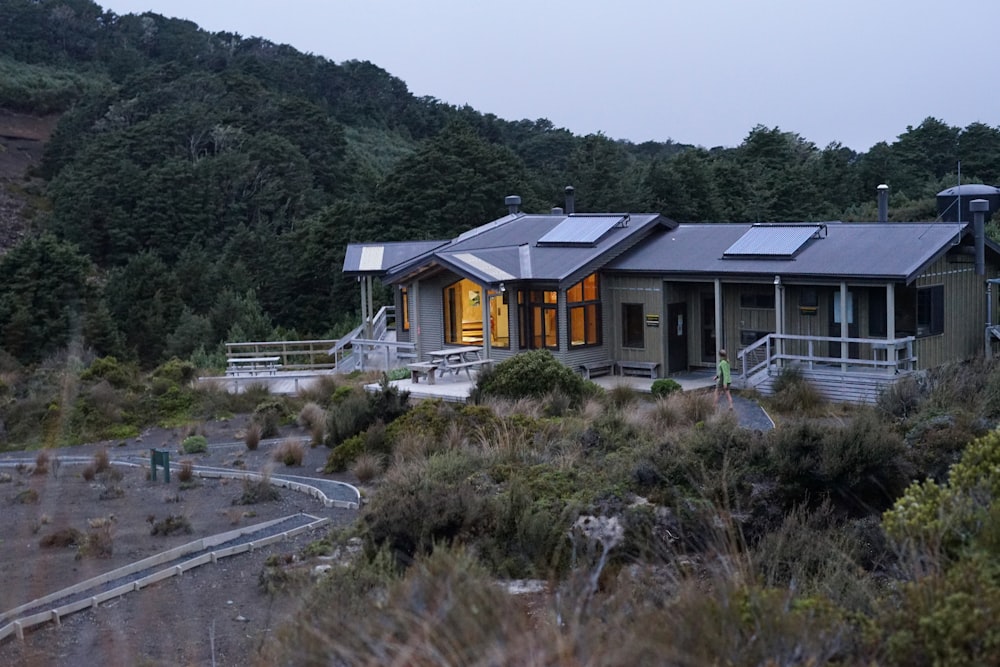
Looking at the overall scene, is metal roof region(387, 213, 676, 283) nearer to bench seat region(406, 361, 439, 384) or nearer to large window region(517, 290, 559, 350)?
large window region(517, 290, 559, 350)

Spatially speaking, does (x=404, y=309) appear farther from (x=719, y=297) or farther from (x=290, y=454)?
(x=290, y=454)

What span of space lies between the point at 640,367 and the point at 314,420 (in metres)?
8.15

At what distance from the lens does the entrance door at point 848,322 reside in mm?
23969

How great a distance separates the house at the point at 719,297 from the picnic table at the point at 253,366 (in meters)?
4.10

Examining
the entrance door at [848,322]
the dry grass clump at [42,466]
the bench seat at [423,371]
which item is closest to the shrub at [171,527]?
the dry grass clump at [42,466]

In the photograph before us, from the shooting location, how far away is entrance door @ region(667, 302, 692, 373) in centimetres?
2644

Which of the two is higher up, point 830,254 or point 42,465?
point 830,254

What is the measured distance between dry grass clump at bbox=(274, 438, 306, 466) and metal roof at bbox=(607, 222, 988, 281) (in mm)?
10366

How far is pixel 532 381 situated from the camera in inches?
838

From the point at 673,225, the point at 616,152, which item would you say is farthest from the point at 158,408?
the point at 616,152

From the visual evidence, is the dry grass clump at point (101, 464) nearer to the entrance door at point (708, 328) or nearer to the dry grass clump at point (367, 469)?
the dry grass clump at point (367, 469)

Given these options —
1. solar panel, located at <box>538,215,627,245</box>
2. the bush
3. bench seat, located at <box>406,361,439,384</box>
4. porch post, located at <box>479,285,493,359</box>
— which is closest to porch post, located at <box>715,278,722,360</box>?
solar panel, located at <box>538,215,627,245</box>

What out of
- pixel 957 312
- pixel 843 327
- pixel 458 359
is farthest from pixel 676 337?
pixel 957 312

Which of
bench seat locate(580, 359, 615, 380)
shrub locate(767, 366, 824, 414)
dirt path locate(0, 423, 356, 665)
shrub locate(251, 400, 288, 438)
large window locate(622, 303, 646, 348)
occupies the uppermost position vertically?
large window locate(622, 303, 646, 348)
